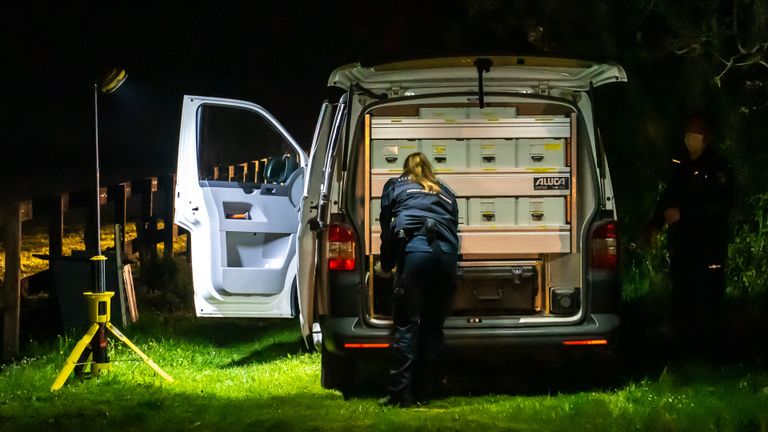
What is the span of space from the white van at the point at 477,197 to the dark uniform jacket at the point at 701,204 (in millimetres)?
766

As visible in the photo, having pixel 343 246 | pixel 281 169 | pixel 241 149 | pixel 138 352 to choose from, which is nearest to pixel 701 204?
pixel 343 246

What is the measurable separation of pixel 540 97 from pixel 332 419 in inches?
96.4

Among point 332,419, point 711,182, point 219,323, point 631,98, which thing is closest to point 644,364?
point 711,182

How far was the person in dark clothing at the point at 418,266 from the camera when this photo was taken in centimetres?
778

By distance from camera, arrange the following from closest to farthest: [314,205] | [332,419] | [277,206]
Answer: [332,419], [314,205], [277,206]

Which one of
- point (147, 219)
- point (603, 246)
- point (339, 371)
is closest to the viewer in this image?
point (603, 246)

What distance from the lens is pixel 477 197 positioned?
28.0 ft

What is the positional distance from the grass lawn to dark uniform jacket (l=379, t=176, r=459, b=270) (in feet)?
3.30

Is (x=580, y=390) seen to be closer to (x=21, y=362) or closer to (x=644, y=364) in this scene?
(x=644, y=364)

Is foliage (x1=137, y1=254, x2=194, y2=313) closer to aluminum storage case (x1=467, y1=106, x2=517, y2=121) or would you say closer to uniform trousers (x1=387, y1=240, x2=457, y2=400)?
aluminum storage case (x1=467, y1=106, x2=517, y2=121)

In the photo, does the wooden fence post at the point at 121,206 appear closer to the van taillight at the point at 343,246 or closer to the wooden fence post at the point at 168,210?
the wooden fence post at the point at 168,210

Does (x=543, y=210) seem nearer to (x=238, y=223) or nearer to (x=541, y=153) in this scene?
(x=541, y=153)

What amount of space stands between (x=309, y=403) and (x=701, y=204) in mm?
2981

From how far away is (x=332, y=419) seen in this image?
7273mm
